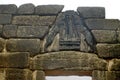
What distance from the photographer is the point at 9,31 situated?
7.16 metres

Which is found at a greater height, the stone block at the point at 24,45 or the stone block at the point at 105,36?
the stone block at the point at 105,36

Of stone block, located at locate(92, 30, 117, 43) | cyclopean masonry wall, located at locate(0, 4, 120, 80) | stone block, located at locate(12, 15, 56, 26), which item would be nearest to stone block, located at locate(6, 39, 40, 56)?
cyclopean masonry wall, located at locate(0, 4, 120, 80)

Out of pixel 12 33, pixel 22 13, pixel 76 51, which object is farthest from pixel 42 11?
pixel 76 51

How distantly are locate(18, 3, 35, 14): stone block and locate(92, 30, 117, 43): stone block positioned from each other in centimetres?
176

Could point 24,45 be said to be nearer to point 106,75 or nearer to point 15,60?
point 15,60

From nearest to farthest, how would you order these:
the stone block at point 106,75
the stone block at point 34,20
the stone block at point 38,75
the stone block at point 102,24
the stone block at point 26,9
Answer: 1. the stone block at point 106,75
2. the stone block at point 38,75
3. the stone block at point 102,24
4. the stone block at point 34,20
5. the stone block at point 26,9

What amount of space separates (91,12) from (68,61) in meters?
1.44

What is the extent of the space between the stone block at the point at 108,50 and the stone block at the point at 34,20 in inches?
55.8

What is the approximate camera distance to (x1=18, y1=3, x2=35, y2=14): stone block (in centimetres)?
732

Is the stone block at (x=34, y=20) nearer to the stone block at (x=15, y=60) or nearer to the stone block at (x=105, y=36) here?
the stone block at (x=15, y=60)

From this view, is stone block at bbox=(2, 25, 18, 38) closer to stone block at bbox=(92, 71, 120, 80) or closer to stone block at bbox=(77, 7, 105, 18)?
stone block at bbox=(77, 7, 105, 18)

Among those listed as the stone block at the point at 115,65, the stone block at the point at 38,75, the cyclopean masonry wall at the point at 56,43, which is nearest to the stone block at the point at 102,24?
the cyclopean masonry wall at the point at 56,43

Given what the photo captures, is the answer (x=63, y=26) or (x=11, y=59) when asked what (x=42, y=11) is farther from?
(x=11, y=59)

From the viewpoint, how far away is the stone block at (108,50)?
6.79 meters
